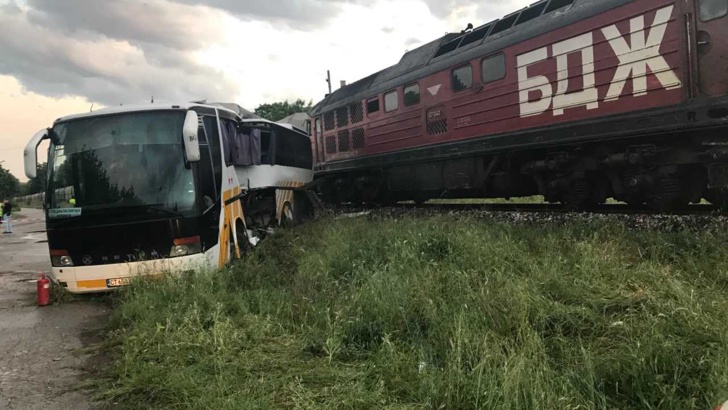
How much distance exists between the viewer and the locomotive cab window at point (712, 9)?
586 centimetres

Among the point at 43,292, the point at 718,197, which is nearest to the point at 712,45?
the point at 718,197

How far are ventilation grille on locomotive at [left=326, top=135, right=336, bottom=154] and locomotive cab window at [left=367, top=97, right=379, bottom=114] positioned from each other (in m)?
2.24

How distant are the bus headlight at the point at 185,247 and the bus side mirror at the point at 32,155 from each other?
221 centimetres

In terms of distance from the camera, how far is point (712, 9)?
5969 mm

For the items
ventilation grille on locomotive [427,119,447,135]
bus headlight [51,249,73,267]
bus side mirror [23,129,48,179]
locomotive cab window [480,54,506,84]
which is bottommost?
bus headlight [51,249,73,267]

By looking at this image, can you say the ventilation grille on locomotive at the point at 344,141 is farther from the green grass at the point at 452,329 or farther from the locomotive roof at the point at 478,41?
the green grass at the point at 452,329

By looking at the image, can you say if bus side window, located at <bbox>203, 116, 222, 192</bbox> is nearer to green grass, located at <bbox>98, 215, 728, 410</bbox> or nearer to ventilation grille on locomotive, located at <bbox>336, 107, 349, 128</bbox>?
green grass, located at <bbox>98, 215, 728, 410</bbox>

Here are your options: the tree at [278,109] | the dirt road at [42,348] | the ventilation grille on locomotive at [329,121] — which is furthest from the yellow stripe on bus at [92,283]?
the tree at [278,109]

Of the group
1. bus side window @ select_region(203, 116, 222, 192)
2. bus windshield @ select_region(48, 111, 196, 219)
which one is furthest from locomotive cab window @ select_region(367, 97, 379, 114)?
bus windshield @ select_region(48, 111, 196, 219)

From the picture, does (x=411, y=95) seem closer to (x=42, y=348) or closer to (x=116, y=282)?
(x=116, y=282)

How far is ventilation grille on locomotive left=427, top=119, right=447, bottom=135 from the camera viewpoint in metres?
10.4

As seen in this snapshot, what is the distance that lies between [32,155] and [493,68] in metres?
7.50

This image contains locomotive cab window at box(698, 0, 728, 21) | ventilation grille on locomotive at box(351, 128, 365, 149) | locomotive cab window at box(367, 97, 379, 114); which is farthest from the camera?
ventilation grille on locomotive at box(351, 128, 365, 149)

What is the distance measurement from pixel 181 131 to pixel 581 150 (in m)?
6.18
